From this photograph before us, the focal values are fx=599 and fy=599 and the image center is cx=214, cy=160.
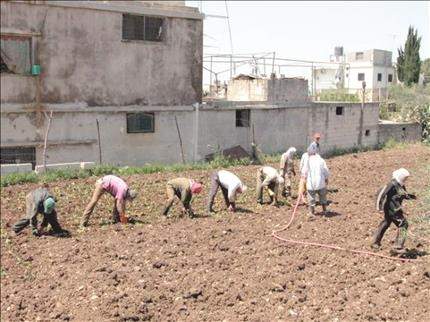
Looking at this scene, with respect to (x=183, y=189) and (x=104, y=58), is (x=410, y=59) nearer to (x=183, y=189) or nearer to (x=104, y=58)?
(x=104, y=58)

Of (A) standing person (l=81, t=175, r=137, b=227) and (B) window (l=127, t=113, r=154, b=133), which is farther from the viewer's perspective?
(B) window (l=127, t=113, r=154, b=133)

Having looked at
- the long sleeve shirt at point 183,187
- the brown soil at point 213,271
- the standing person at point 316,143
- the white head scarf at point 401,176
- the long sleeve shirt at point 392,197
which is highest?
the standing person at point 316,143

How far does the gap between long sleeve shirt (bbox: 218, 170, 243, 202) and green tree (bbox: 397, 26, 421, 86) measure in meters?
35.9

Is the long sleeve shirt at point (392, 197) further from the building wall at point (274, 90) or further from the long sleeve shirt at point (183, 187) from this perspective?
the building wall at point (274, 90)

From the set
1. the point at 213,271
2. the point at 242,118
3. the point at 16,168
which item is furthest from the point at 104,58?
the point at 213,271

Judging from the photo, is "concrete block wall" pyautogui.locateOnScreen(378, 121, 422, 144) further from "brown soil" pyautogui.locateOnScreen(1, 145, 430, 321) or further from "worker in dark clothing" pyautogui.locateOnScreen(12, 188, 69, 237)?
"worker in dark clothing" pyautogui.locateOnScreen(12, 188, 69, 237)

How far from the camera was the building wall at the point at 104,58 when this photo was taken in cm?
1853

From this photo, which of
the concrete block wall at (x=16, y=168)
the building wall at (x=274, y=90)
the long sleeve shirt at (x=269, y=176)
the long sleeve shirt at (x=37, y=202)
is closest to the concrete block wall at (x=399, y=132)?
the building wall at (x=274, y=90)

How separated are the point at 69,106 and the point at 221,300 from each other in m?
11.7

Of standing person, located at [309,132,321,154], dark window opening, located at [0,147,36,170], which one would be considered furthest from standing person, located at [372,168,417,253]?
dark window opening, located at [0,147,36,170]

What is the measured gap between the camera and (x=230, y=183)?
12766mm

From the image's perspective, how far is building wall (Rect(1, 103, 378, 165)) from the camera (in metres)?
18.8

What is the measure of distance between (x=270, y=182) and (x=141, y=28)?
9150mm

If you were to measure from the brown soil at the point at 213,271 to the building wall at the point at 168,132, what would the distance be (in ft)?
17.4
